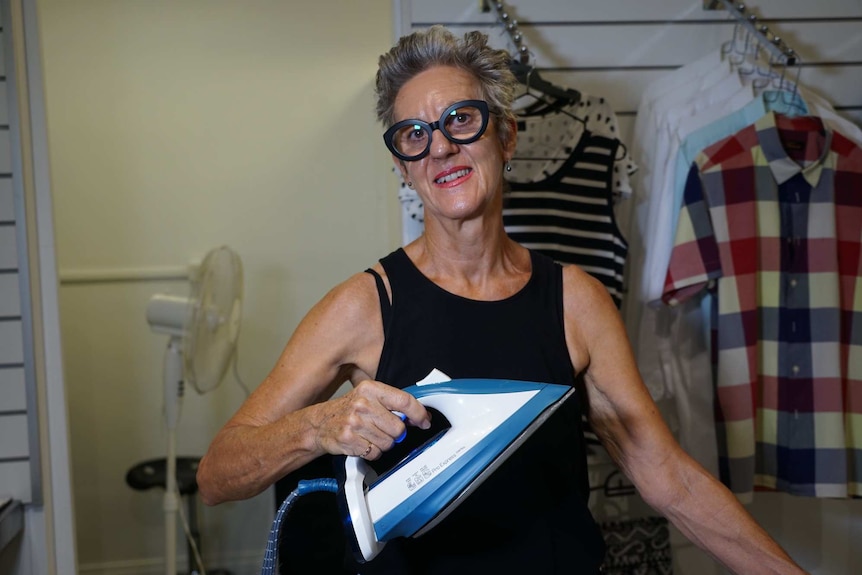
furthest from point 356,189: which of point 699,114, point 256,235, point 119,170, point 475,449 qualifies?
point 475,449

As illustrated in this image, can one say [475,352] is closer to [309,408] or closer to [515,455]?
[515,455]

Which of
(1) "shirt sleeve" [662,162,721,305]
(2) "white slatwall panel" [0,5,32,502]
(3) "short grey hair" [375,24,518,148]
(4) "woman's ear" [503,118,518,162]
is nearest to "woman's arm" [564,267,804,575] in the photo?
(4) "woman's ear" [503,118,518,162]

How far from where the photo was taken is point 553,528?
1217 mm

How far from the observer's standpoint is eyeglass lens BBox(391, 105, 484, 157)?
1185 millimetres

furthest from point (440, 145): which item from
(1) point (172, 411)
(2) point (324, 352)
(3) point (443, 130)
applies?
(1) point (172, 411)

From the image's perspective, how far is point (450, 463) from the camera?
89 cm

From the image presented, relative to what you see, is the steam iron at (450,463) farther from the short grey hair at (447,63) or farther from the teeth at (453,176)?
the short grey hair at (447,63)

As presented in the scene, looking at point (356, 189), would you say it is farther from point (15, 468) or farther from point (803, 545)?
point (803, 545)

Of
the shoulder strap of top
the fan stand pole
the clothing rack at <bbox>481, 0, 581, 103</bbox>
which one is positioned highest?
the clothing rack at <bbox>481, 0, 581, 103</bbox>

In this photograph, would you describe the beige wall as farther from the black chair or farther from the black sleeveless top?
the black sleeveless top

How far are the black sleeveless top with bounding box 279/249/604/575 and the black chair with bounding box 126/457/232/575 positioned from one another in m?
1.89

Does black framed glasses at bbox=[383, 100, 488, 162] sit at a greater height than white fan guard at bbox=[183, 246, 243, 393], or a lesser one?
greater

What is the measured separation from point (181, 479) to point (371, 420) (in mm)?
2269

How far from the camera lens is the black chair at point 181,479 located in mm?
2898
